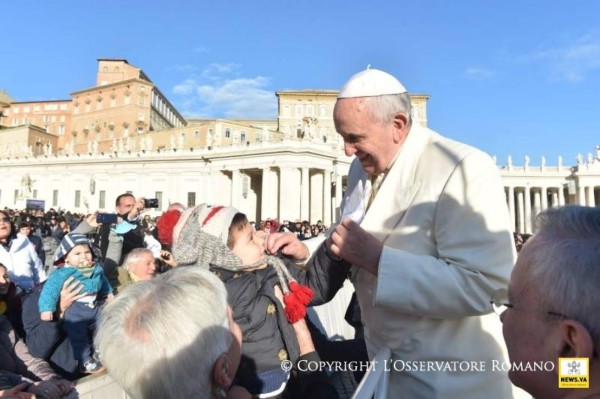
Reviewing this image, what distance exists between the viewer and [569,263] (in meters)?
1.09

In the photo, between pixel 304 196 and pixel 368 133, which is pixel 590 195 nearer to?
pixel 304 196

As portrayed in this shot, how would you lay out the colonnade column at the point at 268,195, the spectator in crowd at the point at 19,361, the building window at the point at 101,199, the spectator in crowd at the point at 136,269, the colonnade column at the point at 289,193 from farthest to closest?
1. the building window at the point at 101,199
2. the colonnade column at the point at 268,195
3. the colonnade column at the point at 289,193
4. the spectator in crowd at the point at 136,269
5. the spectator in crowd at the point at 19,361

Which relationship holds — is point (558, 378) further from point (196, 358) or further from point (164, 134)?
point (164, 134)

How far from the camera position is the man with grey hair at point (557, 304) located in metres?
1.04

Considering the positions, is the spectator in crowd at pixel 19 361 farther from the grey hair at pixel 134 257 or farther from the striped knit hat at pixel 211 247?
the grey hair at pixel 134 257

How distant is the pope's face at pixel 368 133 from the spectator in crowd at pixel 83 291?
8.92 feet

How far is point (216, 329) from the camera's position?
1.53 meters

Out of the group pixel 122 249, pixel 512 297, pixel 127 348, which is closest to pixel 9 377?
pixel 127 348

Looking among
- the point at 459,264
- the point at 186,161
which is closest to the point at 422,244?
the point at 459,264

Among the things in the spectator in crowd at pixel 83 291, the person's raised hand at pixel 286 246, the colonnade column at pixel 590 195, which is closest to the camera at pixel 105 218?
the spectator in crowd at pixel 83 291

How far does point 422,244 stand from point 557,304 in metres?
0.80

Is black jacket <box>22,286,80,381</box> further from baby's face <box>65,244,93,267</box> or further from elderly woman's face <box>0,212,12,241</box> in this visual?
elderly woman's face <box>0,212,12,241</box>

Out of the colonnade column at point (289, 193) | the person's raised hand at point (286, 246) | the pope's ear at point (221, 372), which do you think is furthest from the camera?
the colonnade column at point (289, 193)

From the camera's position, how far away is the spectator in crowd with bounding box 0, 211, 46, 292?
20.0 feet
